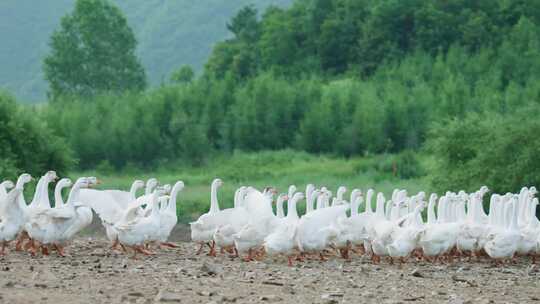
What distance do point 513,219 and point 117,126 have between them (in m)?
34.4

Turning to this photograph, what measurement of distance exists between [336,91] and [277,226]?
120ft

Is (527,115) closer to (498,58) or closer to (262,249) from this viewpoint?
(262,249)

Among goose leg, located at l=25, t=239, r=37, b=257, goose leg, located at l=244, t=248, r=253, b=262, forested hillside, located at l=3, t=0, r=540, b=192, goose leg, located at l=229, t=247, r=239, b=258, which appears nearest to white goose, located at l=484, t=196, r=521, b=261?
goose leg, located at l=244, t=248, r=253, b=262

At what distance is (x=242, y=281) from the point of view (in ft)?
51.0

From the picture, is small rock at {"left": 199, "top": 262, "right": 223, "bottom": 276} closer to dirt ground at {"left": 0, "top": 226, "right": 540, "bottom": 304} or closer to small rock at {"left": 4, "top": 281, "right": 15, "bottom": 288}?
dirt ground at {"left": 0, "top": 226, "right": 540, "bottom": 304}

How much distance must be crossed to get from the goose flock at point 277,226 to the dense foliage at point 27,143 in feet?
37.6

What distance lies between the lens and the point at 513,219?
2139cm

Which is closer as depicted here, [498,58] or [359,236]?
[359,236]

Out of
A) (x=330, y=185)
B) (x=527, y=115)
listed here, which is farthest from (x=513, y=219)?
(x=330, y=185)

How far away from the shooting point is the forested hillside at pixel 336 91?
171 ft

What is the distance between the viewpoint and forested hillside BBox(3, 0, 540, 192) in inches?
2052

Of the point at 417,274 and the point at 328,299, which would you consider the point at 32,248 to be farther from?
the point at 328,299

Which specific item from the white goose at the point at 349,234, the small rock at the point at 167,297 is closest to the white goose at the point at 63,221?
the white goose at the point at 349,234

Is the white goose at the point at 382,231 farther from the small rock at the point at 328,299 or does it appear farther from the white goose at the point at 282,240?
the small rock at the point at 328,299
